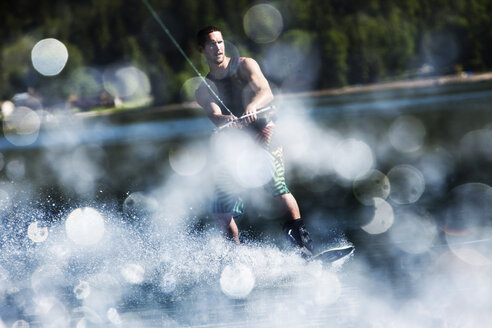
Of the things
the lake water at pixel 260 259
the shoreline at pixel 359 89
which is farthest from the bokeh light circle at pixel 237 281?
the shoreline at pixel 359 89

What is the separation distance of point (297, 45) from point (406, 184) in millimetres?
92860

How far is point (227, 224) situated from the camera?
16.0 ft

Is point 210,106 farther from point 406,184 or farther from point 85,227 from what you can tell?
point 406,184

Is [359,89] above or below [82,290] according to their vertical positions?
below

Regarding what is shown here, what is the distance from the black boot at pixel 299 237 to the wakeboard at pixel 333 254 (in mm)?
98

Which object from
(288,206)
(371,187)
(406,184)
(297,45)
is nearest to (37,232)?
(288,206)

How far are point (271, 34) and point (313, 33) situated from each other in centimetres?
1546

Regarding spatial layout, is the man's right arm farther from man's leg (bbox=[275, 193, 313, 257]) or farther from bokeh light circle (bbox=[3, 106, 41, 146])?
bokeh light circle (bbox=[3, 106, 41, 146])

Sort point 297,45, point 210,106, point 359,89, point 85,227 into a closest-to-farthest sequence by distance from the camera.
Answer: point 210,106
point 85,227
point 359,89
point 297,45

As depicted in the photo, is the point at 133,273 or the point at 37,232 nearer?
the point at 133,273

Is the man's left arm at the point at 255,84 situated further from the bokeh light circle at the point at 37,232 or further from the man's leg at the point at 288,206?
the bokeh light circle at the point at 37,232

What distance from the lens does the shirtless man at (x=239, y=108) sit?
4574mm

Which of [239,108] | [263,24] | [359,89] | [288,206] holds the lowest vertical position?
[359,89]

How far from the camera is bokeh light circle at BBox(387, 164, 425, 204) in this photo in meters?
7.46
